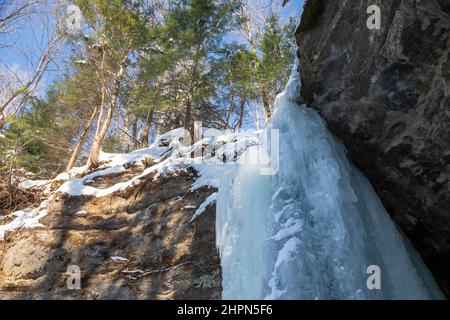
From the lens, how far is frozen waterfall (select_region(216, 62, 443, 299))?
10.5 ft

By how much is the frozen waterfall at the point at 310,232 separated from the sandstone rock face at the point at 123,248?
1.52m

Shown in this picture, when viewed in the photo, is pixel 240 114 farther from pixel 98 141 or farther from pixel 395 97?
pixel 395 97

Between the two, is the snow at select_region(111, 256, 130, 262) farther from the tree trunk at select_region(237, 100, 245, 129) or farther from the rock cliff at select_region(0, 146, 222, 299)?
the tree trunk at select_region(237, 100, 245, 129)

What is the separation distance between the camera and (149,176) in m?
7.64

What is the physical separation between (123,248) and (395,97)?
5207 millimetres

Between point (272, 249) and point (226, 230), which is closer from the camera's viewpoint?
point (272, 249)

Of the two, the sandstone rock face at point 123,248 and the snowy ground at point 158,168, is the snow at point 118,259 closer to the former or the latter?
the sandstone rock face at point 123,248

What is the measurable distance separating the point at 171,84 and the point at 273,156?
307 inches

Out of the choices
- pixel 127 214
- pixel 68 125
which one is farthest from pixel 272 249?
pixel 68 125

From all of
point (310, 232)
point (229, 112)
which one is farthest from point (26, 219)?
point (229, 112)

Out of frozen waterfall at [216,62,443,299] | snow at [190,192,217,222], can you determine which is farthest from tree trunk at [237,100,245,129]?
frozen waterfall at [216,62,443,299]

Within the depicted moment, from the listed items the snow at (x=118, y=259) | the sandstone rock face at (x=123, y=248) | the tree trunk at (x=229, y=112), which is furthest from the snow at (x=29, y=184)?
the tree trunk at (x=229, y=112)

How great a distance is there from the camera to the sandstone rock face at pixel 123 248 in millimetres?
5906
